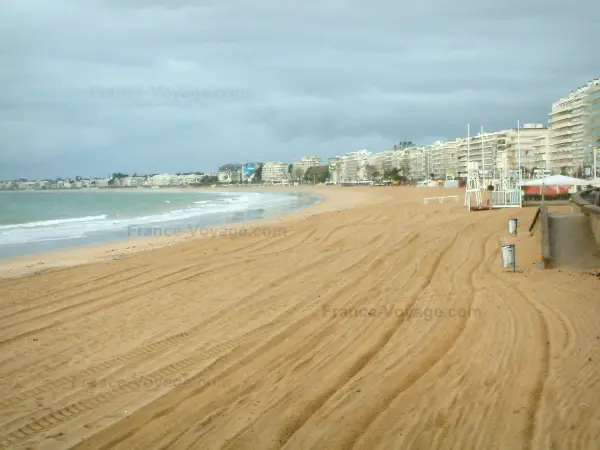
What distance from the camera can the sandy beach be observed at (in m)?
3.71

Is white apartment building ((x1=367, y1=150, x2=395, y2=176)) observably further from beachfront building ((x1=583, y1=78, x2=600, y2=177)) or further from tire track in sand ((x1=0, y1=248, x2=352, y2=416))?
tire track in sand ((x1=0, y1=248, x2=352, y2=416))

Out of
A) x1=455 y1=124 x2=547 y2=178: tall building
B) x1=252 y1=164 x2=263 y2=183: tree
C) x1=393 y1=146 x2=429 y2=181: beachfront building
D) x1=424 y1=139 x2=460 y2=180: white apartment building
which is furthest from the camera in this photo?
x1=252 y1=164 x2=263 y2=183: tree

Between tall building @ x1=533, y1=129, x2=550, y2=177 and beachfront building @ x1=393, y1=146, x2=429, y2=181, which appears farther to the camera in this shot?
beachfront building @ x1=393, y1=146, x2=429, y2=181

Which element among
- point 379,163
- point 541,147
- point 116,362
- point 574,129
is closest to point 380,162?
point 379,163

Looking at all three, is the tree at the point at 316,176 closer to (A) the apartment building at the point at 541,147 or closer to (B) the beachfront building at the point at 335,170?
(B) the beachfront building at the point at 335,170

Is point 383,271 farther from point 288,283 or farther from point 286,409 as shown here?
point 286,409

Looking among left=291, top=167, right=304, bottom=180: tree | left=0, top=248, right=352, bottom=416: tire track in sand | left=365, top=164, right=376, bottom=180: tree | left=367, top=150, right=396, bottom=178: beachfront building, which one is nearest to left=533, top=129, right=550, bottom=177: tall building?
left=367, top=150, right=396, bottom=178: beachfront building

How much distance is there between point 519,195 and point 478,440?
63.6ft

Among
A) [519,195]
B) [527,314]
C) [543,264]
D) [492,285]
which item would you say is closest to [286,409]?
[527,314]

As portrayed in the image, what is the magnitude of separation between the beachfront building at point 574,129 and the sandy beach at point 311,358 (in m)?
58.0

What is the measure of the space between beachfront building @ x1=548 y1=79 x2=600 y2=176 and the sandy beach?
5800cm

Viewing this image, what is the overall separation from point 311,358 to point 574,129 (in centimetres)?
7902

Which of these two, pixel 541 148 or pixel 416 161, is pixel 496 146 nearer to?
pixel 541 148

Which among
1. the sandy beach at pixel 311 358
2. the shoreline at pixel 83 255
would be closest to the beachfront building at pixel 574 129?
the shoreline at pixel 83 255
